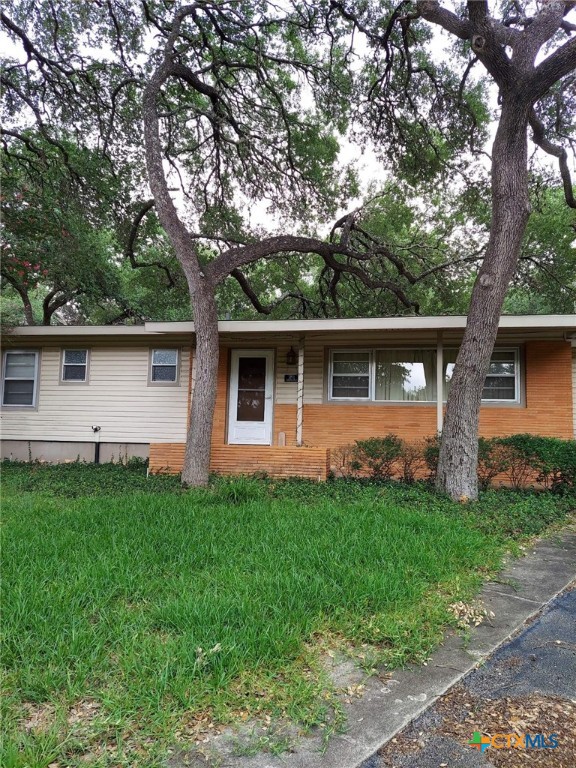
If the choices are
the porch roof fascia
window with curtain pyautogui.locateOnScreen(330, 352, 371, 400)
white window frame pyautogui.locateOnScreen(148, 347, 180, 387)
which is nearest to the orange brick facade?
window with curtain pyautogui.locateOnScreen(330, 352, 371, 400)

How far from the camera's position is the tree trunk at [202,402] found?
6738mm

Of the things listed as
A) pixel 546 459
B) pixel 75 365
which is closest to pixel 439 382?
pixel 546 459

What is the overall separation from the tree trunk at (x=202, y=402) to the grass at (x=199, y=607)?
149 cm

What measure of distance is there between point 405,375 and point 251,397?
3.10 meters

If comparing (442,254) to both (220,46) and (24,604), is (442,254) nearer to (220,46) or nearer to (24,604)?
(220,46)

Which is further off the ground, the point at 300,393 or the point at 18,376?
the point at 18,376

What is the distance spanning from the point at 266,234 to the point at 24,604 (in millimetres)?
11226

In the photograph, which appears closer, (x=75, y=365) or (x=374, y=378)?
(x=374, y=378)

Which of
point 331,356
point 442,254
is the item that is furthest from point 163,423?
point 442,254

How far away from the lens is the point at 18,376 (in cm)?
995

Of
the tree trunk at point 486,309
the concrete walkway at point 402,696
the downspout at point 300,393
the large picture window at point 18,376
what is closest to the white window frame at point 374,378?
the downspout at point 300,393

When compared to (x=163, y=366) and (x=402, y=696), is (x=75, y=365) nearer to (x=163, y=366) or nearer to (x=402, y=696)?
(x=163, y=366)

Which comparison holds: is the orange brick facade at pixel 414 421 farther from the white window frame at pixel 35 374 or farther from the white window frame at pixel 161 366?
the white window frame at pixel 35 374

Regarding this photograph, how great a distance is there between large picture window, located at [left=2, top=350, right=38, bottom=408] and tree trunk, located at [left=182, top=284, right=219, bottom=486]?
5.21 metres
